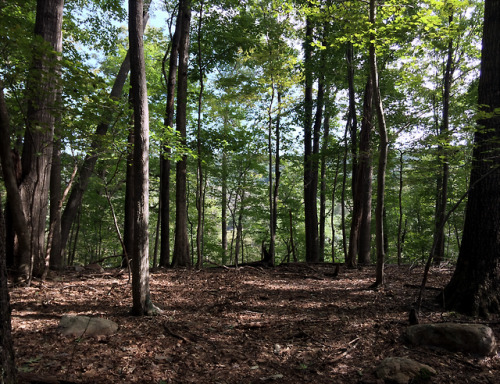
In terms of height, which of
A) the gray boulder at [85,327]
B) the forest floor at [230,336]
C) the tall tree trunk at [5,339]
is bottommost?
the forest floor at [230,336]

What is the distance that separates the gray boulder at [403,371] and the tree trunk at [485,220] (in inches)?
73.3

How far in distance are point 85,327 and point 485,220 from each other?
5.72 m

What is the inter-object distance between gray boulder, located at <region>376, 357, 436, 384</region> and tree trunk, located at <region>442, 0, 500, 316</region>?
186cm

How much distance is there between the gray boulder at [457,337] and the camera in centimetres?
340

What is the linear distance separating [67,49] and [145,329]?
33.4 ft

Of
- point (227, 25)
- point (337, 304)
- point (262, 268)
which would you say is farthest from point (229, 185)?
point (337, 304)

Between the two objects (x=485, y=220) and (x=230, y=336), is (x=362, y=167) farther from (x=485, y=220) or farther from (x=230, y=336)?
(x=230, y=336)

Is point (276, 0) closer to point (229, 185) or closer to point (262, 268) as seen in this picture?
point (262, 268)

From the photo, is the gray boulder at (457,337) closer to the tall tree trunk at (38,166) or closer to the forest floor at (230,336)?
the forest floor at (230,336)

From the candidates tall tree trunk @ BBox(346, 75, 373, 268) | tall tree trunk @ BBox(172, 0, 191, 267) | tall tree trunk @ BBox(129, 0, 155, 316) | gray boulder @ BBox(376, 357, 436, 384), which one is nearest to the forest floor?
gray boulder @ BBox(376, 357, 436, 384)

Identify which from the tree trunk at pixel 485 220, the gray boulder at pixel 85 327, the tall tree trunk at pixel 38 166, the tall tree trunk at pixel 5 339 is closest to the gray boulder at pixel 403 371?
the tree trunk at pixel 485 220

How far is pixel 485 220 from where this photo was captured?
444 centimetres

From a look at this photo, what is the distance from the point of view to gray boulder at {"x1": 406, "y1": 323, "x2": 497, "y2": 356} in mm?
3402

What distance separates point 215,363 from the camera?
3.36 meters
